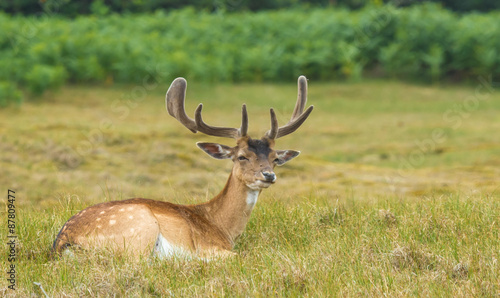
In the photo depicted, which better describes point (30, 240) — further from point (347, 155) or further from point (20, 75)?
point (20, 75)

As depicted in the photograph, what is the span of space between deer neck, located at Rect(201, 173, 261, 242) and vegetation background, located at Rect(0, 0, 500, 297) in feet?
A: 0.68

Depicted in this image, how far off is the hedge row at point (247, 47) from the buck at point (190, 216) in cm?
1255

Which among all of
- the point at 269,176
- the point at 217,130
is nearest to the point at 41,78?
the point at 217,130

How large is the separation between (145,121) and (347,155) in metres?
5.07

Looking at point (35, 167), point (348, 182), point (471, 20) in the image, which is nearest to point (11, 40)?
point (35, 167)

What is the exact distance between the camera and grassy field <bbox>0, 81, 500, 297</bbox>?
5.43m

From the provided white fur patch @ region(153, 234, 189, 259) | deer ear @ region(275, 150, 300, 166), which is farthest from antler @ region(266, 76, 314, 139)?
white fur patch @ region(153, 234, 189, 259)

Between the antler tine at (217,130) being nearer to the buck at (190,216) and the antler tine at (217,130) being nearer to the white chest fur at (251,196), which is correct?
the buck at (190,216)

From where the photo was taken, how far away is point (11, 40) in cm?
2258

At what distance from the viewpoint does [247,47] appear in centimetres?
2564

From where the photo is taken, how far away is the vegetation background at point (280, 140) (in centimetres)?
557

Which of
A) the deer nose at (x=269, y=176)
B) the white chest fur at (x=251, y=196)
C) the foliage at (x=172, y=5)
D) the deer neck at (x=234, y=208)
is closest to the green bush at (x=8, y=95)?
the foliage at (x=172, y=5)

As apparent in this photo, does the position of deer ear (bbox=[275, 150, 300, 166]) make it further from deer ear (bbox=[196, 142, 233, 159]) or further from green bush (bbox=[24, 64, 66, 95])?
green bush (bbox=[24, 64, 66, 95])

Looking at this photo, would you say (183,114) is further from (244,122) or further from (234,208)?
(234,208)
